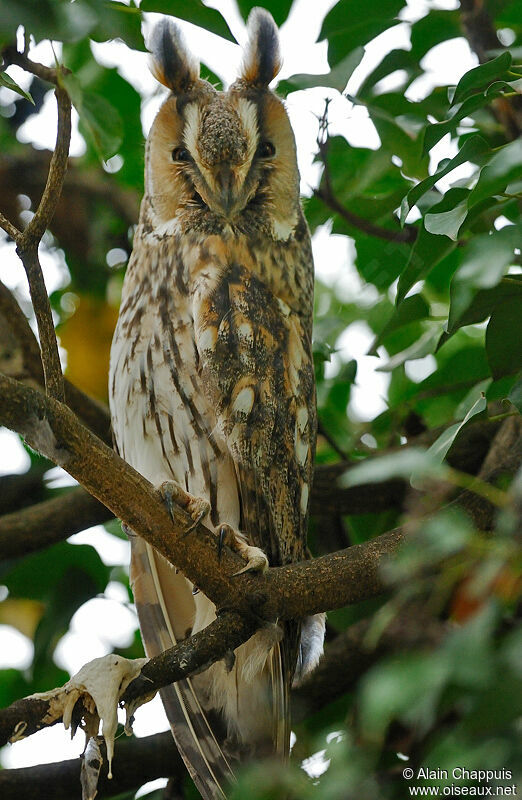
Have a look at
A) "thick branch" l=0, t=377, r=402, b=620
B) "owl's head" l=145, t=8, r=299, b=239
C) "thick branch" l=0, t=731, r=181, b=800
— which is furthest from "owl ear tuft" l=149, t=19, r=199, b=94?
"thick branch" l=0, t=731, r=181, b=800

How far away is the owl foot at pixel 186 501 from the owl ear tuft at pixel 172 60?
947 mm

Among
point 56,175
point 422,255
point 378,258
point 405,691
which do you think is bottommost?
point 405,691

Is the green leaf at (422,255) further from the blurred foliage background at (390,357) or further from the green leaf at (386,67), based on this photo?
the green leaf at (386,67)

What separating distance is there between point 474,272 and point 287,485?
3.05ft

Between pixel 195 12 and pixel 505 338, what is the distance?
68 centimetres

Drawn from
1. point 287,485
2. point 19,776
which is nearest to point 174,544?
point 287,485

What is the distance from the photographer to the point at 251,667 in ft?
5.63

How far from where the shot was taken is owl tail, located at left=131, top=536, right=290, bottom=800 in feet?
5.65

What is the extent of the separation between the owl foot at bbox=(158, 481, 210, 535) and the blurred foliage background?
323 mm

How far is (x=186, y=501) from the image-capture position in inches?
61.6

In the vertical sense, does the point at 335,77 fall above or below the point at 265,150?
below

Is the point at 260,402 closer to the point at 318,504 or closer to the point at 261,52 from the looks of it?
the point at 318,504

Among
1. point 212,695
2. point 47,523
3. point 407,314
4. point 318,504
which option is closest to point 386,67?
point 407,314

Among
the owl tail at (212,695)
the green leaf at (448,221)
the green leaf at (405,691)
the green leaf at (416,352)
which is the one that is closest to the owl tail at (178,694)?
the owl tail at (212,695)
